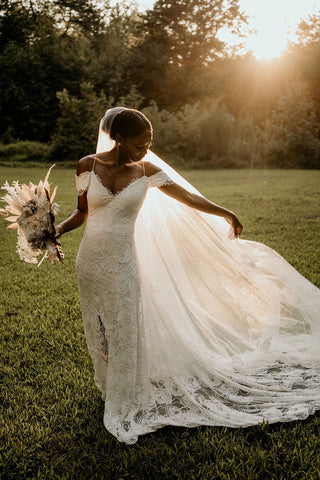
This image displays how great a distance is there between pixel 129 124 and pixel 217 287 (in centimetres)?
185

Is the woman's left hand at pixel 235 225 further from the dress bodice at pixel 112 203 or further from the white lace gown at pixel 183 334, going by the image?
the dress bodice at pixel 112 203

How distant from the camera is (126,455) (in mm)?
2850

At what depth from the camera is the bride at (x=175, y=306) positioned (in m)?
3.09

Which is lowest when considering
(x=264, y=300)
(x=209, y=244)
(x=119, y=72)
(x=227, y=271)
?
(x=264, y=300)

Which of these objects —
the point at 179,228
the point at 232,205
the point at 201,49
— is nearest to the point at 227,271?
the point at 179,228

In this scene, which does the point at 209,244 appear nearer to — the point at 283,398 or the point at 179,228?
the point at 179,228

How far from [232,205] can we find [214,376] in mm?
8270

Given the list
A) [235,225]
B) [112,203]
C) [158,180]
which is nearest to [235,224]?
[235,225]

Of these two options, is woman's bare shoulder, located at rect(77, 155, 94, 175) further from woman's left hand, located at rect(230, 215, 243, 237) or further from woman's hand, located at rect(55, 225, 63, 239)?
woman's left hand, located at rect(230, 215, 243, 237)

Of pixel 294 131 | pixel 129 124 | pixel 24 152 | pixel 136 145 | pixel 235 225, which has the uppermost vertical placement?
pixel 129 124

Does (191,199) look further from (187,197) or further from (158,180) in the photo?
(158,180)

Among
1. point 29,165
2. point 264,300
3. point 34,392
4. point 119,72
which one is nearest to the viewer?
point 34,392

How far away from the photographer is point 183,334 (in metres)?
3.59

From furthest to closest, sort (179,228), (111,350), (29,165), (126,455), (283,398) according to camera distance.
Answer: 1. (29,165)
2. (179,228)
3. (283,398)
4. (111,350)
5. (126,455)
